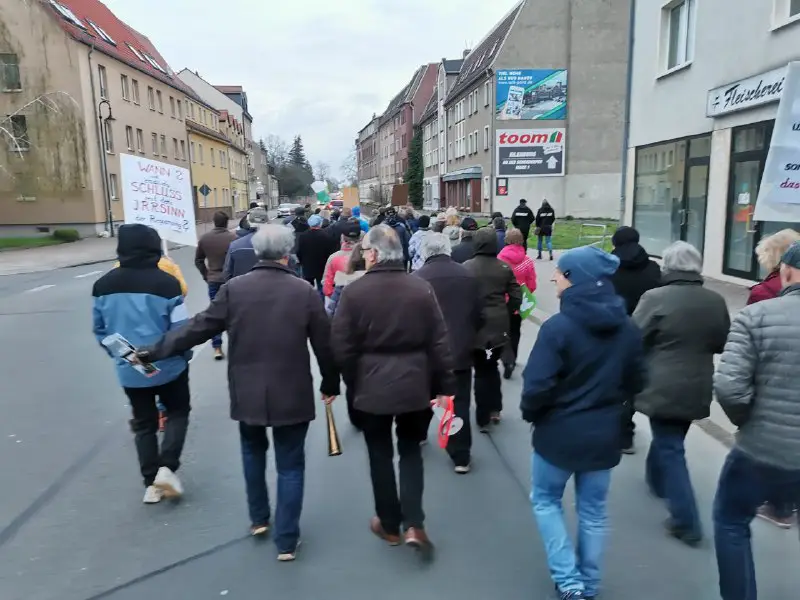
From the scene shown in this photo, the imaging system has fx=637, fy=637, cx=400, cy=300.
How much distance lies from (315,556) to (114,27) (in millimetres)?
45524

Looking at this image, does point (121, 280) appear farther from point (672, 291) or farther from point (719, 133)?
point (719, 133)

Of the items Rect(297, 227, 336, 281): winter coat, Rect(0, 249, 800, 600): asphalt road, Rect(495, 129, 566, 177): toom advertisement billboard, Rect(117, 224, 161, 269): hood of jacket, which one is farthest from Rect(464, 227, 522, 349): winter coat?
Rect(495, 129, 566, 177): toom advertisement billboard

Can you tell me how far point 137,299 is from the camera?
392 centimetres

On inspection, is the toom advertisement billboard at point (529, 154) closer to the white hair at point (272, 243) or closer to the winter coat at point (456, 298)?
the winter coat at point (456, 298)

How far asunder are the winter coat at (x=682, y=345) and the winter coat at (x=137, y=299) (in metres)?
2.91

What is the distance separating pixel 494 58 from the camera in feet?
121

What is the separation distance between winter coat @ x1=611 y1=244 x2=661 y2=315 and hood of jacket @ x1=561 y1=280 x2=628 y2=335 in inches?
81.0

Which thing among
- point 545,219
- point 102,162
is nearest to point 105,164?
point 102,162

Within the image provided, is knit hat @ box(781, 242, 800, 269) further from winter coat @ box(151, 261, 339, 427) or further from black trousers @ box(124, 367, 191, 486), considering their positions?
black trousers @ box(124, 367, 191, 486)

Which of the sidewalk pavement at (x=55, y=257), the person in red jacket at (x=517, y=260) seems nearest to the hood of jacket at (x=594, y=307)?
the person in red jacket at (x=517, y=260)

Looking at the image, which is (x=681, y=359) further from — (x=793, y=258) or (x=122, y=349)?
(x=122, y=349)

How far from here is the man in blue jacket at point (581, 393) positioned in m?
2.79

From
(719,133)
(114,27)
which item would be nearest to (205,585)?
(719,133)

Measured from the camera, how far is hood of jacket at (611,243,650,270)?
4.69m
